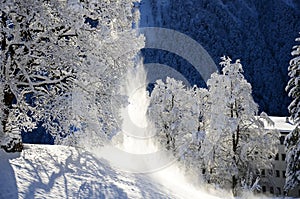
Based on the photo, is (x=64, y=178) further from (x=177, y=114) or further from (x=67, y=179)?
(x=177, y=114)

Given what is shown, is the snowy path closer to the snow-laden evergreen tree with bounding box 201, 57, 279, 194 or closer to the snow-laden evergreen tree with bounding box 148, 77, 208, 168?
the snow-laden evergreen tree with bounding box 201, 57, 279, 194

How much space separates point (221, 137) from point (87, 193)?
1966 cm

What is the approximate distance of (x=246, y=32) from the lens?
520ft

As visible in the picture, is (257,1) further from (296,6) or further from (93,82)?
(93,82)

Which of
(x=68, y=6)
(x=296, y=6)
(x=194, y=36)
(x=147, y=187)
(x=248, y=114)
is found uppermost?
(x=296, y=6)

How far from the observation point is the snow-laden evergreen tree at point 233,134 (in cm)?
2614

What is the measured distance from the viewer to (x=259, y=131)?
27.4 metres

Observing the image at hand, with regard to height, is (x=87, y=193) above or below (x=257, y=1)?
below

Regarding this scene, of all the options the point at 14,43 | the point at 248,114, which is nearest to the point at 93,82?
the point at 14,43

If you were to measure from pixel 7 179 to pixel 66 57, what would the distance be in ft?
10.2

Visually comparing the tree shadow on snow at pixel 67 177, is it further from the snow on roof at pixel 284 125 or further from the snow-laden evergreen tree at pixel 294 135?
the snow on roof at pixel 284 125

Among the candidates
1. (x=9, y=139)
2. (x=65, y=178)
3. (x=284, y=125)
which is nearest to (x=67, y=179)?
(x=65, y=178)

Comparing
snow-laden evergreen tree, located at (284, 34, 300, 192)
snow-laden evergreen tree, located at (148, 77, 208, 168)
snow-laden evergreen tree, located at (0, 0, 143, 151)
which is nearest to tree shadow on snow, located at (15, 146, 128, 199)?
snow-laden evergreen tree, located at (0, 0, 143, 151)

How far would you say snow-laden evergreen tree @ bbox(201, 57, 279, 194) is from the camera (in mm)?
26141
